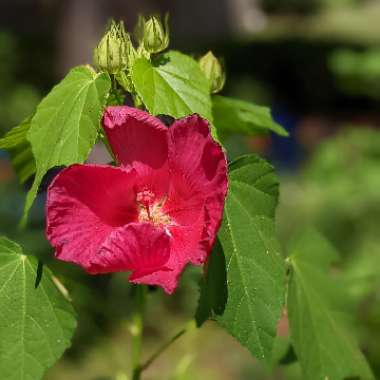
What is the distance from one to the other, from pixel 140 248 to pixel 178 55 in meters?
0.32

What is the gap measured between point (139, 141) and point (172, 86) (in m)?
0.11

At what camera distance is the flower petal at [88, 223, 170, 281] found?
3.22ft

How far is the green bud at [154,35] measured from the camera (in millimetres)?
1110

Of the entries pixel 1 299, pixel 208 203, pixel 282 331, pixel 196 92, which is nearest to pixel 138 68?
pixel 196 92

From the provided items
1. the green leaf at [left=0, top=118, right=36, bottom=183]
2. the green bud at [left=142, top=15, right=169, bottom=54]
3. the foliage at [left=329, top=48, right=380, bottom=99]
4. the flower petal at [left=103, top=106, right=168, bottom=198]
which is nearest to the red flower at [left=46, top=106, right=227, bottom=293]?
the flower petal at [left=103, top=106, right=168, bottom=198]

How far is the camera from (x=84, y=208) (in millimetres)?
1046

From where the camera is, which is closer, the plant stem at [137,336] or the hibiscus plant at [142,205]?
the hibiscus plant at [142,205]

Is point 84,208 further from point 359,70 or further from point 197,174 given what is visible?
point 359,70

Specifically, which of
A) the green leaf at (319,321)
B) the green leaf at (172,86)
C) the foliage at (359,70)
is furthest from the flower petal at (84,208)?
the foliage at (359,70)

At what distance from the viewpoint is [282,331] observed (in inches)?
148

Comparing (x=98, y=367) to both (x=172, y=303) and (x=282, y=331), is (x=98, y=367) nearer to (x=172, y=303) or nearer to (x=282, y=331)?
(x=172, y=303)

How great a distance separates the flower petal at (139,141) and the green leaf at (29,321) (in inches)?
7.7

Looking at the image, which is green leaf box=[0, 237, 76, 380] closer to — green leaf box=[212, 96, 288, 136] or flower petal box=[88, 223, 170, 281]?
flower petal box=[88, 223, 170, 281]

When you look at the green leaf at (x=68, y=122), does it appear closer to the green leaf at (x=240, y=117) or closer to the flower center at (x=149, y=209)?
the flower center at (x=149, y=209)
